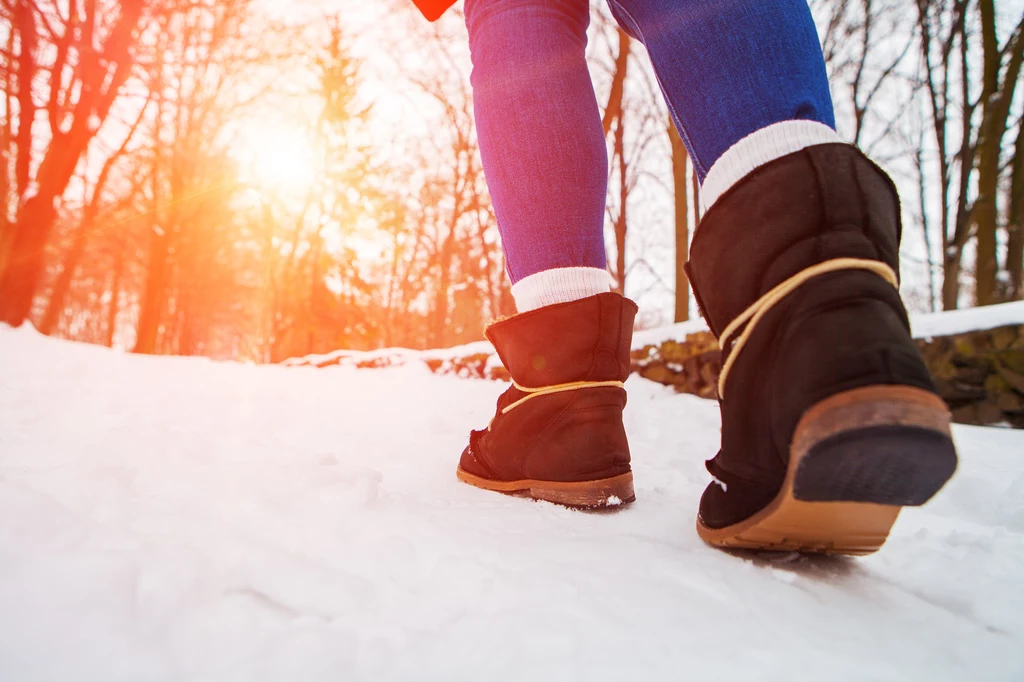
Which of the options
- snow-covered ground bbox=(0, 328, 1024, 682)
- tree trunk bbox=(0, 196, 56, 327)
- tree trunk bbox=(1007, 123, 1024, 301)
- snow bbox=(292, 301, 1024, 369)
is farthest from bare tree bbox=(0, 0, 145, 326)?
tree trunk bbox=(1007, 123, 1024, 301)

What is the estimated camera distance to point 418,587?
48 cm

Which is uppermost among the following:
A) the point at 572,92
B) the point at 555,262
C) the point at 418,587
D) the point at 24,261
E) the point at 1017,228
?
the point at 1017,228

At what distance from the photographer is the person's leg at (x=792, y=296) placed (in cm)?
48

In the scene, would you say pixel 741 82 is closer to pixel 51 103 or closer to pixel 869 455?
pixel 869 455

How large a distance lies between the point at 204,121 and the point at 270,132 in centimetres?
148

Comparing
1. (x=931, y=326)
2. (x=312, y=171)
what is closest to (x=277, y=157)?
(x=312, y=171)

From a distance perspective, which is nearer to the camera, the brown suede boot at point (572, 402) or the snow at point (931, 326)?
the brown suede boot at point (572, 402)

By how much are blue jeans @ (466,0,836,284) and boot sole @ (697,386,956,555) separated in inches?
14.5

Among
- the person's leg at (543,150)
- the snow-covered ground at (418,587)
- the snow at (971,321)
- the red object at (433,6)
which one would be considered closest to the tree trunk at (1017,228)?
the snow at (971,321)

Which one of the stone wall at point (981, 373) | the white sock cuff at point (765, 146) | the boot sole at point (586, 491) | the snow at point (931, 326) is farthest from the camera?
the snow at point (931, 326)

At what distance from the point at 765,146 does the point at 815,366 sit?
28 centimetres

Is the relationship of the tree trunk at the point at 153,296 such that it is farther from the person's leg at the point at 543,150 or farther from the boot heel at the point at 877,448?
the boot heel at the point at 877,448

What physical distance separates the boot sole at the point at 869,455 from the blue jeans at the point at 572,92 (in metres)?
0.37

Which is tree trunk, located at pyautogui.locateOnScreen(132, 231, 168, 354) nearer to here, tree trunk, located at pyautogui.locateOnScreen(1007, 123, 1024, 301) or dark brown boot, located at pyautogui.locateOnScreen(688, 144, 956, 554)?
dark brown boot, located at pyautogui.locateOnScreen(688, 144, 956, 554)
